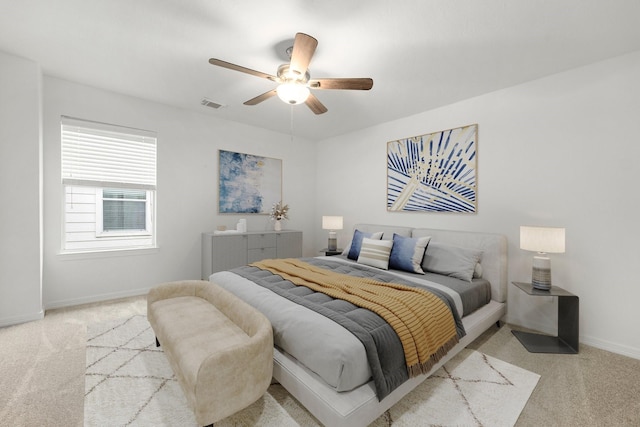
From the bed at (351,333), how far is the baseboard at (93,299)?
5.99ft

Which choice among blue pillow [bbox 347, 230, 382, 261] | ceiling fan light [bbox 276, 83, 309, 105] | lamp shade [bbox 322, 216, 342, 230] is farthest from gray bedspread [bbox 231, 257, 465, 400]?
lamp shade [bbox 322, 216, 342, 230]

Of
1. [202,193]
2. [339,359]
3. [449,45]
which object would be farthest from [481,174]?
[202,193]

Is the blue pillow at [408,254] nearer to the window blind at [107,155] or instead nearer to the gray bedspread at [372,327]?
the gray bedspread at [372,327]

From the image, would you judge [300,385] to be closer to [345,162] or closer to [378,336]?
[378,336]

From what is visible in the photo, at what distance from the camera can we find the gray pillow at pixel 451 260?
2.95 m

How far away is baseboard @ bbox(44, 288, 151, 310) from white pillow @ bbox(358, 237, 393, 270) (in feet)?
10.0

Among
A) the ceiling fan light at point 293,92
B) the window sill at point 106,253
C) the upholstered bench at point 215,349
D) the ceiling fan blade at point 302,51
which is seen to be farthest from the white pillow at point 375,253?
the window sill at point 106,253

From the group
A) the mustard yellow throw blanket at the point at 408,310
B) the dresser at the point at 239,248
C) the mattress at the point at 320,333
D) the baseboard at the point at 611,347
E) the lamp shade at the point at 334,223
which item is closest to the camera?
the mattress at the point at 320,333

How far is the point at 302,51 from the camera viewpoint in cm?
204

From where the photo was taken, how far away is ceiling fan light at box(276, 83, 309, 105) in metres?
2.34

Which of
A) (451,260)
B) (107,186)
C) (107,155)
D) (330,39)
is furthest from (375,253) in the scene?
(107,155)

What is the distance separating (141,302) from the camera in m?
3.56

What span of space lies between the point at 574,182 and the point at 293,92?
286 cm

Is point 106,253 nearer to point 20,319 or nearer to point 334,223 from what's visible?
point 20,319
